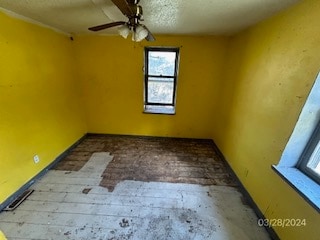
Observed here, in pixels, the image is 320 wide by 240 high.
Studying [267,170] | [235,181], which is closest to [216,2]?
[267,170]

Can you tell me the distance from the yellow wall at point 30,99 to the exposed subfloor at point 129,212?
359 mm

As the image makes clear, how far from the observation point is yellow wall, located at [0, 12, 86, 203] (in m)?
1.80

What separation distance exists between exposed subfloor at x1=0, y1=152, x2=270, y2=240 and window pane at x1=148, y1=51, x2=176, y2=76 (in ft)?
6.73

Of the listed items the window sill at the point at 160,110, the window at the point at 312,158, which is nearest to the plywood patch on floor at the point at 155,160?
the window sill at the point at 160,110

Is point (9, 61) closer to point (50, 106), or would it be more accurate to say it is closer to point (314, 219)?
point (50, 106)

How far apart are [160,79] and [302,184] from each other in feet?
8.58

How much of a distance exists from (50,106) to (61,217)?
5.16 feet

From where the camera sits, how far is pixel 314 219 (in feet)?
3.80

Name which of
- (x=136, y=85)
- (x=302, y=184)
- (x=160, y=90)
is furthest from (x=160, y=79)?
(x=302, y=184)

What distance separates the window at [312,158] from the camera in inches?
54.0

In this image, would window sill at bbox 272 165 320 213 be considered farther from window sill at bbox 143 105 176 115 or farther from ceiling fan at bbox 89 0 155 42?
window sill at bbox 143 105 176 115

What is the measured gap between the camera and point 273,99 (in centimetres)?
164
